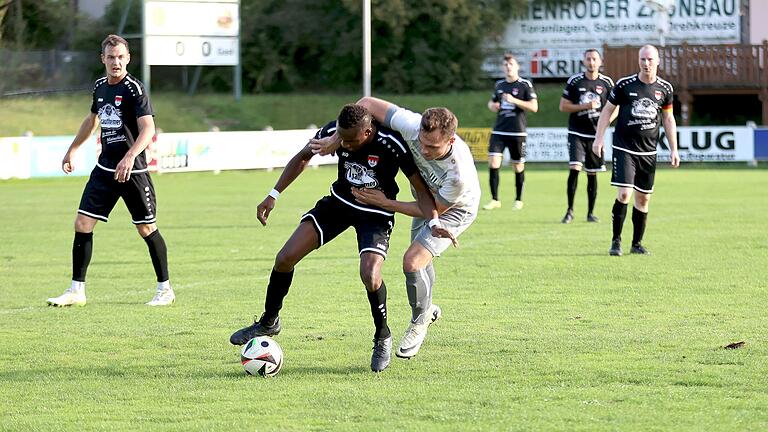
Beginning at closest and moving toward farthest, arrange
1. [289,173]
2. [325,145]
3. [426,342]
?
[325,145], [289,173], [426,342]

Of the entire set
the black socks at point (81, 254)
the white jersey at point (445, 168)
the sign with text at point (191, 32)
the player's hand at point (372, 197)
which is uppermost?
the sign with text at point (191, 32)

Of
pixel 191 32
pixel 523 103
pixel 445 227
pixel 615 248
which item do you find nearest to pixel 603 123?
pixel 615 248

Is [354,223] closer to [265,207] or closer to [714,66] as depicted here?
[265,207]

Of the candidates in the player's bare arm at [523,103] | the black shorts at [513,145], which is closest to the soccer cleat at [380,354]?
the player's bare arm at [523,103]

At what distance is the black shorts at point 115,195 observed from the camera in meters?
10.2

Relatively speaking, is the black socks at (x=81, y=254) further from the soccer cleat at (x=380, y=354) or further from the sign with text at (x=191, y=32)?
the sign with text at (x=191, y=32)

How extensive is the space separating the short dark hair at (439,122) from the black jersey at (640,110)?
6.50 meters

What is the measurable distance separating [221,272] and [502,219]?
6.43 metres

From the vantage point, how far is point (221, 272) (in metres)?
12.5

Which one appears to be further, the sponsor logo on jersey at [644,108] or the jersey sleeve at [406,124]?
the sponsor logo on jersey at [644,108]

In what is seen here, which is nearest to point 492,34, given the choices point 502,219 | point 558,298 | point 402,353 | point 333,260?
point 502,219

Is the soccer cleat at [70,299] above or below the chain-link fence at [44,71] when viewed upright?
below

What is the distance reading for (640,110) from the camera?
13375 millimetres

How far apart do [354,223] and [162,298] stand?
3097 millimetres
